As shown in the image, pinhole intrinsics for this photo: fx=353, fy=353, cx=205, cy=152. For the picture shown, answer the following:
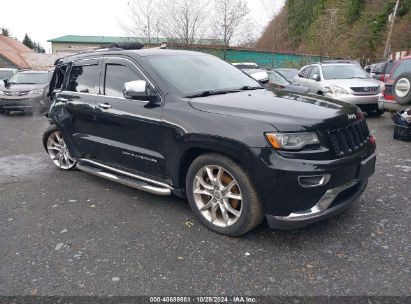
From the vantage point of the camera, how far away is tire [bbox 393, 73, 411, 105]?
687cm

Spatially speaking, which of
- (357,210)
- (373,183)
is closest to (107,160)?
(357,210)

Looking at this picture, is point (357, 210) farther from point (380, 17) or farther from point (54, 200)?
point (380, 17)

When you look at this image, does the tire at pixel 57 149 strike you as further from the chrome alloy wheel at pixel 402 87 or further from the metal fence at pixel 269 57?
the metal fence at pixel 269 57

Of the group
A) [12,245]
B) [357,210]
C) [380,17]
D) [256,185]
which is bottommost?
[12,245]

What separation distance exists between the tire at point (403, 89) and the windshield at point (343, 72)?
3.42 m

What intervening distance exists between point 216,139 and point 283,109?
26.2 inches

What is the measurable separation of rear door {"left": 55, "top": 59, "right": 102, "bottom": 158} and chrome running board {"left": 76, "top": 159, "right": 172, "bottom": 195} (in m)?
0.15

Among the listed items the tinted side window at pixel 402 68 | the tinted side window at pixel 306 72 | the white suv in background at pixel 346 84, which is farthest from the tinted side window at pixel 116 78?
the tinted side window at pixel 306 72

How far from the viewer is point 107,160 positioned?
4410 mm

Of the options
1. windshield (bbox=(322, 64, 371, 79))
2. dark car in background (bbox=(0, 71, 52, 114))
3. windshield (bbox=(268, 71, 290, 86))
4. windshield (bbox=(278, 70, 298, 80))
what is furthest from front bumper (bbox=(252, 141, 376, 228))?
windshield (bbox=(278, 70, 298, 80))

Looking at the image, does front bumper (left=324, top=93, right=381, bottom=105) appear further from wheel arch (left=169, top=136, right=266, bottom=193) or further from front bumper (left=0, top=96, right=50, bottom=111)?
front bumper (left=0, top=96, right=50, bottom=111)

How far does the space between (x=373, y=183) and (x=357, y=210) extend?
0.98 meters

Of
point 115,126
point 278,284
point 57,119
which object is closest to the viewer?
point 278,284

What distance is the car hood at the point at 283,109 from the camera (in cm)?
294
